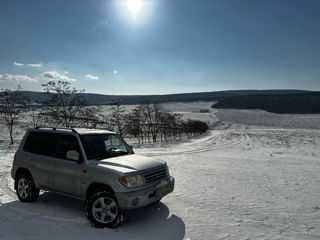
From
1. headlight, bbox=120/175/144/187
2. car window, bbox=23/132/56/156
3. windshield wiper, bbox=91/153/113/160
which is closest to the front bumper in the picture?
headlight, bbox=120/175/144/187

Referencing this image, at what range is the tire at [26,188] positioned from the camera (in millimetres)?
5543

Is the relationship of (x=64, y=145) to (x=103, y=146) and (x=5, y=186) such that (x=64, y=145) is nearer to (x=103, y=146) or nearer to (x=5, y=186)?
(x=103, y=146)

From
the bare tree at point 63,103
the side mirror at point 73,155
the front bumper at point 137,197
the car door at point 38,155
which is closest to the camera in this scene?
the front bumper at point 137,197

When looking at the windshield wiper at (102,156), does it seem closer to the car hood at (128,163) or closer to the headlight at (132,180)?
the car hood at (128,163)

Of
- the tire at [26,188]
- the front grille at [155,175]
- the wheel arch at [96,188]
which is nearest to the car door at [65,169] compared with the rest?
the wheel arch at [96,188]

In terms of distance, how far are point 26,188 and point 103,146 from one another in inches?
94.5

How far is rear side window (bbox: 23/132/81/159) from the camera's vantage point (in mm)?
5098

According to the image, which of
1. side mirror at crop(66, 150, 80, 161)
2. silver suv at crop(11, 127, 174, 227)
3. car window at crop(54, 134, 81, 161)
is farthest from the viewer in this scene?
car window at crop(54, 134, 81, 161)

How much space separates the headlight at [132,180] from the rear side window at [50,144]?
146 centimetres

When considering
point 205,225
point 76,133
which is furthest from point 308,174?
point 76,133

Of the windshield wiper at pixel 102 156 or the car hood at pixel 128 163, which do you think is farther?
the windshield wiper at pixel 102 156

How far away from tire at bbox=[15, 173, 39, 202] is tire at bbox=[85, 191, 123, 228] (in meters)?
2.13

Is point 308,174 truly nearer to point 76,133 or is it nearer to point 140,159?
point 140,159

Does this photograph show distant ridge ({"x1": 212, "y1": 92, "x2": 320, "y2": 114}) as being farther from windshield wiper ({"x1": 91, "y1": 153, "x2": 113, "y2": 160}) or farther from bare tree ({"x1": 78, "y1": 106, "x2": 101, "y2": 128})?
windshield wiper ({"x1": 91, "y1": 153, "x2": 113, "y2": 160})
